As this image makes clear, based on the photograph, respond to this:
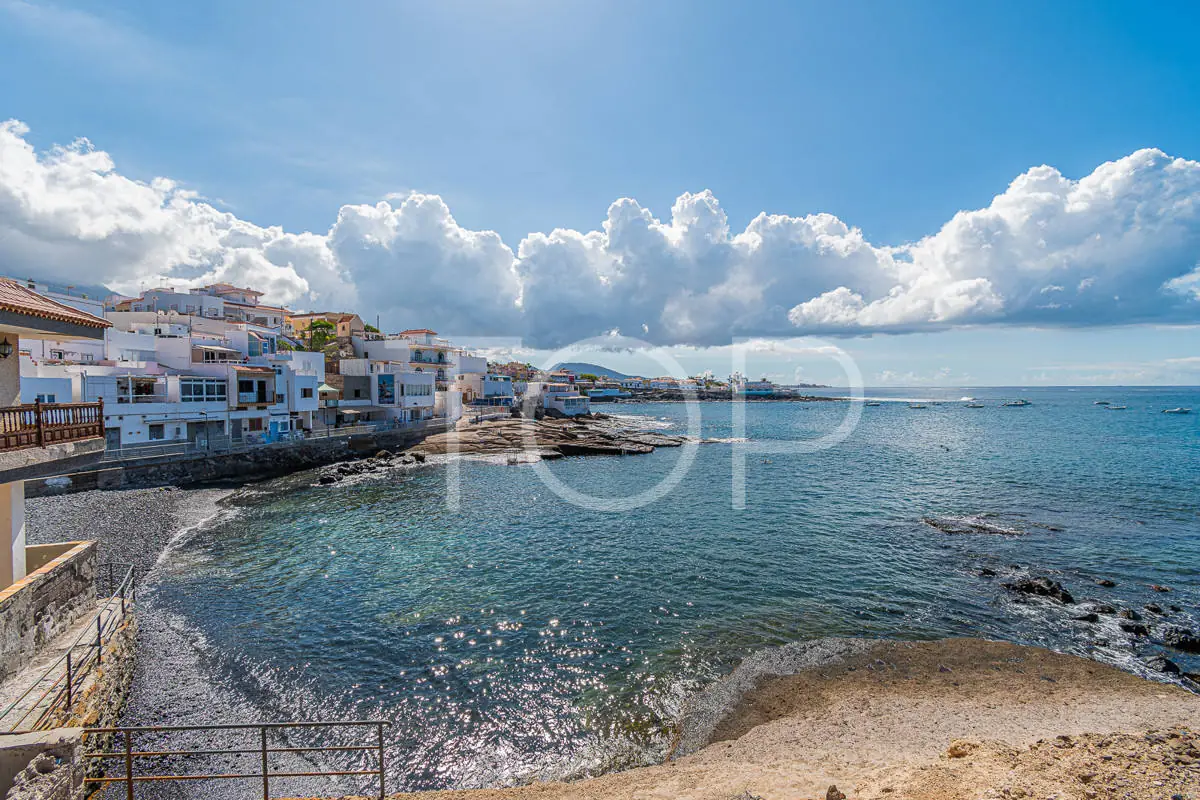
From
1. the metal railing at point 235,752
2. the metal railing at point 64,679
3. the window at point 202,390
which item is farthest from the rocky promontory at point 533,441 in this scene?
the metal railing at point 235,752

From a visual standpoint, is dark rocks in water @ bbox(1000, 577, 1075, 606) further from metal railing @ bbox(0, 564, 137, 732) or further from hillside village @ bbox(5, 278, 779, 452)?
hillside village @ bbox(5, 278, 779, 452)

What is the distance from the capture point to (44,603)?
12.1 metres

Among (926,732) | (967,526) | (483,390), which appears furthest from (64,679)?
(483,390)

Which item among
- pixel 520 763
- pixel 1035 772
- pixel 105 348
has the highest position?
pixel 105 348

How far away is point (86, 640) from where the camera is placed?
516 inches

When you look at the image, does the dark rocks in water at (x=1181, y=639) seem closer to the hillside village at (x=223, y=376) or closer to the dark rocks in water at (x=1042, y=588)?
the dark rocks in water at (x=1042, y=588)

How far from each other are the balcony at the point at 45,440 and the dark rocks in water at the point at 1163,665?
28.4m

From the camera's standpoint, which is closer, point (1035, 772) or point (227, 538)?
point (1035, 772)

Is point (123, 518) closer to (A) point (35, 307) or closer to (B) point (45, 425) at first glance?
(B) point (45, 425)

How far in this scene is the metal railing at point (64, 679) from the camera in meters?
9.83

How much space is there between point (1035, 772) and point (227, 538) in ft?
107

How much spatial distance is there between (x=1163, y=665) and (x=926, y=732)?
9673 millimetres

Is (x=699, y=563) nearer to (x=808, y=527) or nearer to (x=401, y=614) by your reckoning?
(x=808, y=527)

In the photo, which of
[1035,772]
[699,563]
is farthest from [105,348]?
[1035,772]
